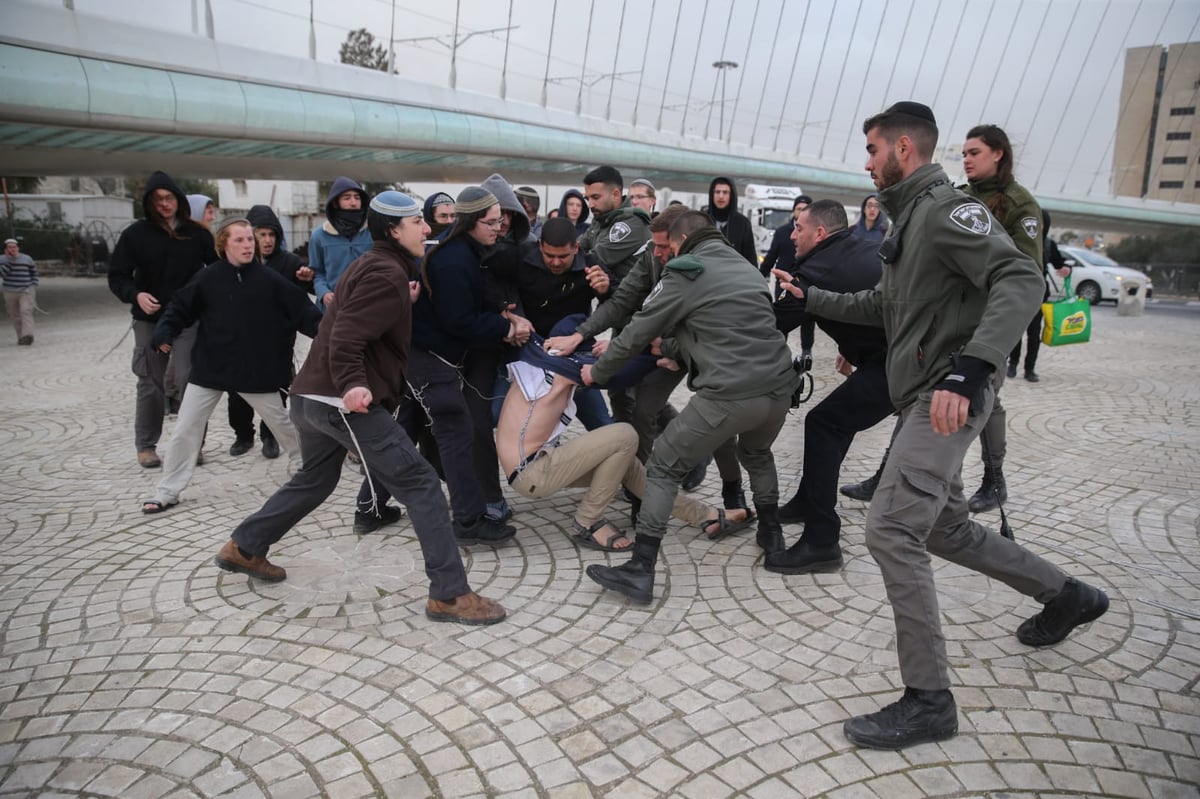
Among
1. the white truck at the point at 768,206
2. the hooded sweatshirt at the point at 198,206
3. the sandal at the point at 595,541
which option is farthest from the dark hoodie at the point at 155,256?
the white truck at the point at 768,206

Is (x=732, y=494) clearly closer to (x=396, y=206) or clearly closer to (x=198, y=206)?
(x=396, y=206)

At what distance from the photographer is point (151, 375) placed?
584 centimetres

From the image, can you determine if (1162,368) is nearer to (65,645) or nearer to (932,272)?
(932,272)

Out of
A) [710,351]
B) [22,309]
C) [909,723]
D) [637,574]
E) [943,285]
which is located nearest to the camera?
[909,723]

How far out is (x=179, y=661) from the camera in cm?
315

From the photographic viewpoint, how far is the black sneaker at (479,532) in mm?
4340

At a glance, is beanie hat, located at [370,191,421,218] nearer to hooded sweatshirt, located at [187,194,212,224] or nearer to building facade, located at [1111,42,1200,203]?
hooded sweatshirt, located at [187,194,212,224]

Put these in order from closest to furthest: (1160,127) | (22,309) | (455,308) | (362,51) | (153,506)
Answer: (455,308) → (153,506) → (22,309) → (362,51) → (1160,127)

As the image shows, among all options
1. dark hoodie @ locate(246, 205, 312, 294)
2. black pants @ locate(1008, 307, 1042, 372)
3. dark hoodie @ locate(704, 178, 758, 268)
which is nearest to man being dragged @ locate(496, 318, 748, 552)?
dark hoodie @ locate(246, 205, 312, 294)

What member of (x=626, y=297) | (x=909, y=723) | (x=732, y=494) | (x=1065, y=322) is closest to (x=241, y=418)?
(x=626, y=297)

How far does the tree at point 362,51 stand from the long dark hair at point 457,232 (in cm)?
6037

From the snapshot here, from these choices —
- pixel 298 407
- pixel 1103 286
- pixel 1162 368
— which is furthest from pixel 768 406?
pixel 1103 286

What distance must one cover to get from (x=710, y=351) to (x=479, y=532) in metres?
1.69

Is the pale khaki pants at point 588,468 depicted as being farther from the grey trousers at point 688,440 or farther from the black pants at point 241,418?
the black pants at point 241,418
